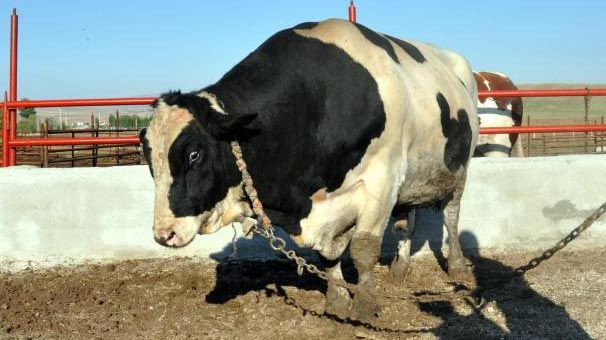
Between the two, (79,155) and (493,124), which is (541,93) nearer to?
(493,124)

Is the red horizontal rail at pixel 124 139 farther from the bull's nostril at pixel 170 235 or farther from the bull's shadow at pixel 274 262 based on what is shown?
the bull's nostril at pixel 170 235

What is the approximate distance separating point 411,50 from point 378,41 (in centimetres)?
Result: 72

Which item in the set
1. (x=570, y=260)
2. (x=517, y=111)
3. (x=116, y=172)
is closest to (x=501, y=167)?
(x=570, y=260)

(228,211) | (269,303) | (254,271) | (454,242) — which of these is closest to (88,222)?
(254,271)

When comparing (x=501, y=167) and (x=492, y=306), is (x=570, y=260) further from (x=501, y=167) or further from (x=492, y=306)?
(x=492, y=306)

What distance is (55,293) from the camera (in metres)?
5.96

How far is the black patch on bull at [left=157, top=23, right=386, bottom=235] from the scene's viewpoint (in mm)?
4422

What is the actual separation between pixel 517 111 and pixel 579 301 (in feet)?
17.9

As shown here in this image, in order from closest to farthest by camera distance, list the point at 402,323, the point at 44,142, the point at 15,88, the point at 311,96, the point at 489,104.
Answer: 1. the point at 311,96
2. the point at 402,323
3. the point at 44,142
4. the point at 15,88
5. the point at 489,104

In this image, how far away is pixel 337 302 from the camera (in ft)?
17.0

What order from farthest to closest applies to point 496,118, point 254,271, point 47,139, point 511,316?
point 496,118
point 47,139
point 254,271
point 511,316

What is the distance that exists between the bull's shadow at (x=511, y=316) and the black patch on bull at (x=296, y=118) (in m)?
1.24

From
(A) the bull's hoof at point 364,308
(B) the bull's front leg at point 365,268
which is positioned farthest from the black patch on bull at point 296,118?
(A) the bull's hoof at point 364,308

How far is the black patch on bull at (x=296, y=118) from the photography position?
4422 millimetres
